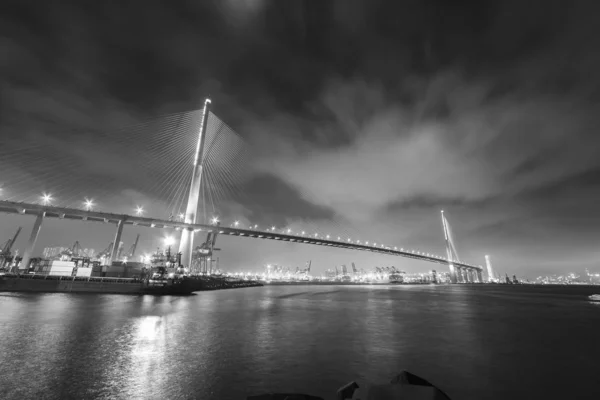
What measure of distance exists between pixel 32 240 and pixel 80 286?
92.2ft

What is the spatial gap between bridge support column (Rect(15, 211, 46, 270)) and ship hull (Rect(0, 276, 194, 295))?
45.4 feet

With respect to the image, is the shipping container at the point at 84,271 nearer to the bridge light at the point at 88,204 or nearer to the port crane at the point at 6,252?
the bridge light at the point at 88,204

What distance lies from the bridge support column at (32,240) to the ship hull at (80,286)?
45.4ft

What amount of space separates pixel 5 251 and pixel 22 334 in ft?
379

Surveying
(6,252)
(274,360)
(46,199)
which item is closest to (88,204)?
(46,199)

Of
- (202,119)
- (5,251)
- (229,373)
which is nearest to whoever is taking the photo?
(229,373)

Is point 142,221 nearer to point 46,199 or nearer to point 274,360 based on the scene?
point 46,199

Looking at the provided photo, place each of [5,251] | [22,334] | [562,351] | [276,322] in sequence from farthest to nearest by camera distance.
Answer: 1. [5,251]
2. [276,322]
3. [22,334]
4. [562,351]

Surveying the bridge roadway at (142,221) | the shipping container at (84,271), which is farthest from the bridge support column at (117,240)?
the shipping container at (84,271)

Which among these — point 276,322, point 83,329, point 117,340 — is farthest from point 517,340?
point 83,329

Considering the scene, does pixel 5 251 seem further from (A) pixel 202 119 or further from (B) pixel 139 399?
(B) pixel 139 399

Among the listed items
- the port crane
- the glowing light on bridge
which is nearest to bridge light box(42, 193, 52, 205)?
the glowing light on bridge

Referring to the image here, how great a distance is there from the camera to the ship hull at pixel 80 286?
134 feet

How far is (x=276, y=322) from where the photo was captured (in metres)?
14.9
